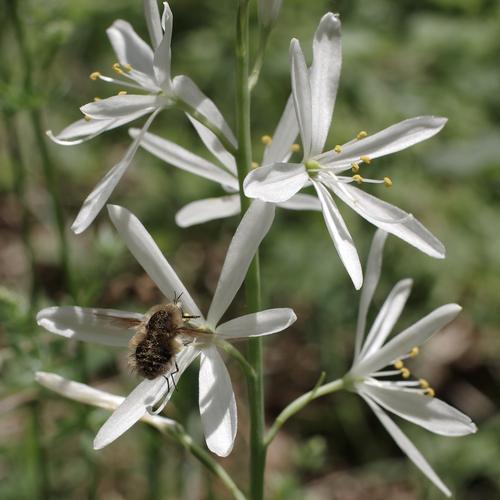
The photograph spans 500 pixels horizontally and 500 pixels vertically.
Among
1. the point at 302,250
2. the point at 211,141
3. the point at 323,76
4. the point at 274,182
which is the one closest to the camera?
the point at 274,182

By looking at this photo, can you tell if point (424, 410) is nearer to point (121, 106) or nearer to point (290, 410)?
point (290, 410)

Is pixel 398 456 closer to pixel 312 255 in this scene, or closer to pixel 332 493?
pixel 332 493

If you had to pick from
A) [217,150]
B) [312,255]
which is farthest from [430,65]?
[217,150]

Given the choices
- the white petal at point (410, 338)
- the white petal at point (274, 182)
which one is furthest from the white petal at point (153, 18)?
the white petal at point (410, 338)

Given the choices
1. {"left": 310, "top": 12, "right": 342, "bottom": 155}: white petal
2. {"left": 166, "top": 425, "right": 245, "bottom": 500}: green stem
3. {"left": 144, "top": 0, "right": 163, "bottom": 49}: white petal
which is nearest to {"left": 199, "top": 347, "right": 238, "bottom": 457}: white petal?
{"left": 166, "top": 425, "right": 245, "bottom": 500}: green stem

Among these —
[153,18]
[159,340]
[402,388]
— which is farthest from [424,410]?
[153,18]

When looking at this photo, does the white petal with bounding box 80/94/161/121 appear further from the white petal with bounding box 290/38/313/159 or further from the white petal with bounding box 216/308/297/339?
the white petal with bounding box 216/308/297/339

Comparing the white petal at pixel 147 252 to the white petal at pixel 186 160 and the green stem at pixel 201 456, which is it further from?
the white petal at pixel 186 160
